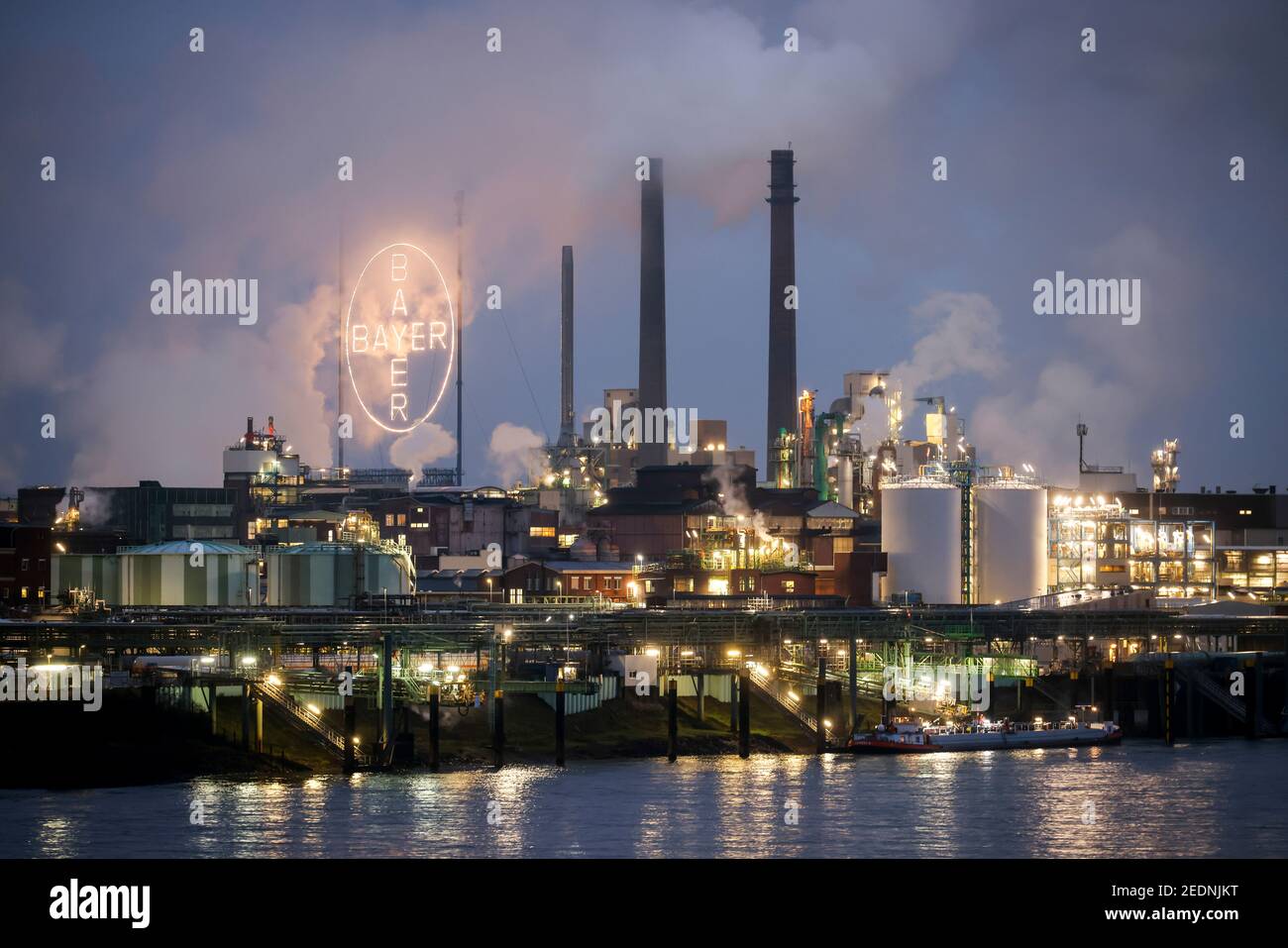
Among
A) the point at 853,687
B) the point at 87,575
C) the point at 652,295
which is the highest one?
the point at 652,295

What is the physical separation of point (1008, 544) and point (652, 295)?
211 feet

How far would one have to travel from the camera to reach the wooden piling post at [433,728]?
6506 centimetres

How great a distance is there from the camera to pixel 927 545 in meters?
102

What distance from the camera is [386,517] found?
461ft

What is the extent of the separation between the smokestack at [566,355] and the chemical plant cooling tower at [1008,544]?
8028 centimetres

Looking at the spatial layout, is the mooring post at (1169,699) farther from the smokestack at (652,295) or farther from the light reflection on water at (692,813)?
the smokestack at (652,295)

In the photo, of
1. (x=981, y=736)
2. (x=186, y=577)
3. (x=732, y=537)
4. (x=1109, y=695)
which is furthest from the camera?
(x=732, y=537)

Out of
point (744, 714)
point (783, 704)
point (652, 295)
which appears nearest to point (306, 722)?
point (744, 714)

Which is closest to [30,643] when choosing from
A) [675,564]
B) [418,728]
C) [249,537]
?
[418,728]

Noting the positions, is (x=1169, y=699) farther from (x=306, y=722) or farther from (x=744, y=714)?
(x=306, y=722)

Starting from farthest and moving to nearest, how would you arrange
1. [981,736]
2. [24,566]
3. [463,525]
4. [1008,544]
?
[463,525]
[1008,544]
[24,566]
[981,736]

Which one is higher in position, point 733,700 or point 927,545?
point 927,545

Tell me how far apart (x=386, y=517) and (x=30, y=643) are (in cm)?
7310
